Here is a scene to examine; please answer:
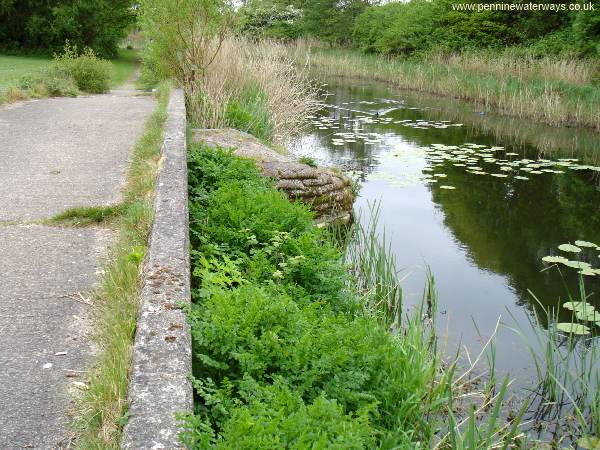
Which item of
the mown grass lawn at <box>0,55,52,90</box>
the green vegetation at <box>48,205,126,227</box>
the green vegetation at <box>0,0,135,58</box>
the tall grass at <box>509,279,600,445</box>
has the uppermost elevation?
the green vegetation at <box>0,0,135,58</box>

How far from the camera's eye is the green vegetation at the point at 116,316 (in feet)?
7.95

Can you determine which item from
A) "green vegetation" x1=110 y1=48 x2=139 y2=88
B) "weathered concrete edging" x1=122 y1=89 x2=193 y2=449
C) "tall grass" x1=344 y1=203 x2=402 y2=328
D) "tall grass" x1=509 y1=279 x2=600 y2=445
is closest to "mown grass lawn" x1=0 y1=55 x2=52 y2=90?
"green vegetation" x1=110 y1=48 x2=139 y2=88

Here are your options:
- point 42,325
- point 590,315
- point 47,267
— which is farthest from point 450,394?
point 590,315

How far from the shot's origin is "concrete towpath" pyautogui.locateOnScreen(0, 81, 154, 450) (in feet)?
8.79

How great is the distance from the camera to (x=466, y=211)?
928 cm

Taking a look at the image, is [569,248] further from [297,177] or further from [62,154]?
[62,154]

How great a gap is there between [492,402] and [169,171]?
9.80 feet

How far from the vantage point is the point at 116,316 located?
3.21 meters

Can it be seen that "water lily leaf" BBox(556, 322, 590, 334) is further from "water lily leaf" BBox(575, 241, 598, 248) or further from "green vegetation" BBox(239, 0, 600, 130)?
"green vegetation" BBox(239, 0, 600, 130)

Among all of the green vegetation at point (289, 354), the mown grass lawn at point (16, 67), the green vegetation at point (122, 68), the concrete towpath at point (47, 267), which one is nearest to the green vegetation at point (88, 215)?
the concrete towpath at point (47, 267)

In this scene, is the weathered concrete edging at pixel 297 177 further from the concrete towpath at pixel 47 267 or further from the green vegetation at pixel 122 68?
the green vegetation at pixel 122 68

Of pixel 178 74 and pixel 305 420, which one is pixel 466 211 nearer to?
pixel 178 74

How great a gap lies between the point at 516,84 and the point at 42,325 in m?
17.4

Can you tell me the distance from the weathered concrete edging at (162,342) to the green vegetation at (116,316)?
10 cm
